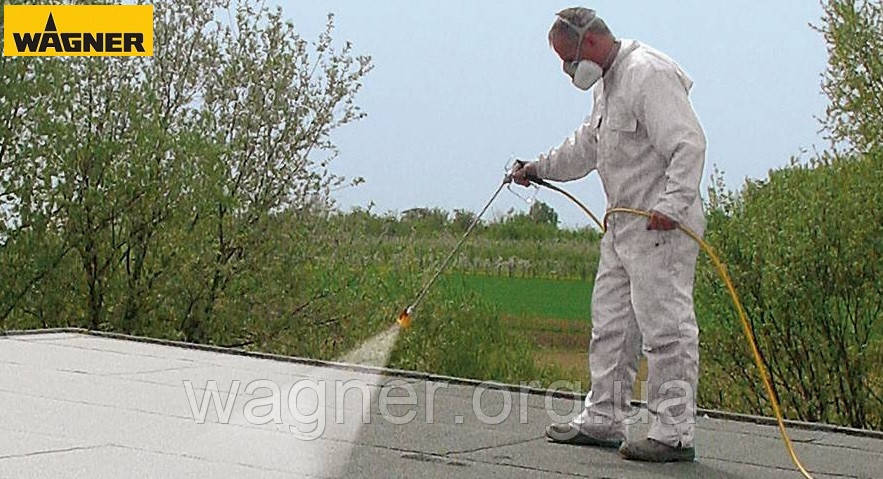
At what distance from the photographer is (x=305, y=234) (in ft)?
33.8

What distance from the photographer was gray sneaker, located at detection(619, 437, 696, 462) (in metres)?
4.15

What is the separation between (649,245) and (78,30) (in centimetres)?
671

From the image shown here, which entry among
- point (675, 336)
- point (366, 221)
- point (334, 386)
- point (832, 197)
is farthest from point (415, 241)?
point (675, 336)

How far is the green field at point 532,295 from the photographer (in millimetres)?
7788

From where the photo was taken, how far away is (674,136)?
4.05 m

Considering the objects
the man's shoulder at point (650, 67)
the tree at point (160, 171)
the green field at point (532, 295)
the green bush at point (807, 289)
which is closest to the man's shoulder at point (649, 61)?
the man's shoulder at point (650, 67)

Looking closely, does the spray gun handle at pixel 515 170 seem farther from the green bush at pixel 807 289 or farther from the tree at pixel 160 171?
the tree at pixel 160 171

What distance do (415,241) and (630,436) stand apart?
451 cm

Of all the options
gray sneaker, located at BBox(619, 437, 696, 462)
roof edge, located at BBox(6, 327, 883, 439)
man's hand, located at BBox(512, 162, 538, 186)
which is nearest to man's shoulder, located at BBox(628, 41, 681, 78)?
man's hand, located at BBox(512, 162, 538, 186)

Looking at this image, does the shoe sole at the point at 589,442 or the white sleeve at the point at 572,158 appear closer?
the shoe sole at the point at 589,442

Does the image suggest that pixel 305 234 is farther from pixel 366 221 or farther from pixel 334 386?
pixel 334 386

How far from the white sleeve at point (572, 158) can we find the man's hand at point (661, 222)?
525 millimetres

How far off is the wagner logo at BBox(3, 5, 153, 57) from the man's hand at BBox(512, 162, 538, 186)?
573 cm

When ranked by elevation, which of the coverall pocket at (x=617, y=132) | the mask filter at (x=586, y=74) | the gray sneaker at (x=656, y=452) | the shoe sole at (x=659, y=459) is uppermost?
the mask filter at (x=586, y=74)
